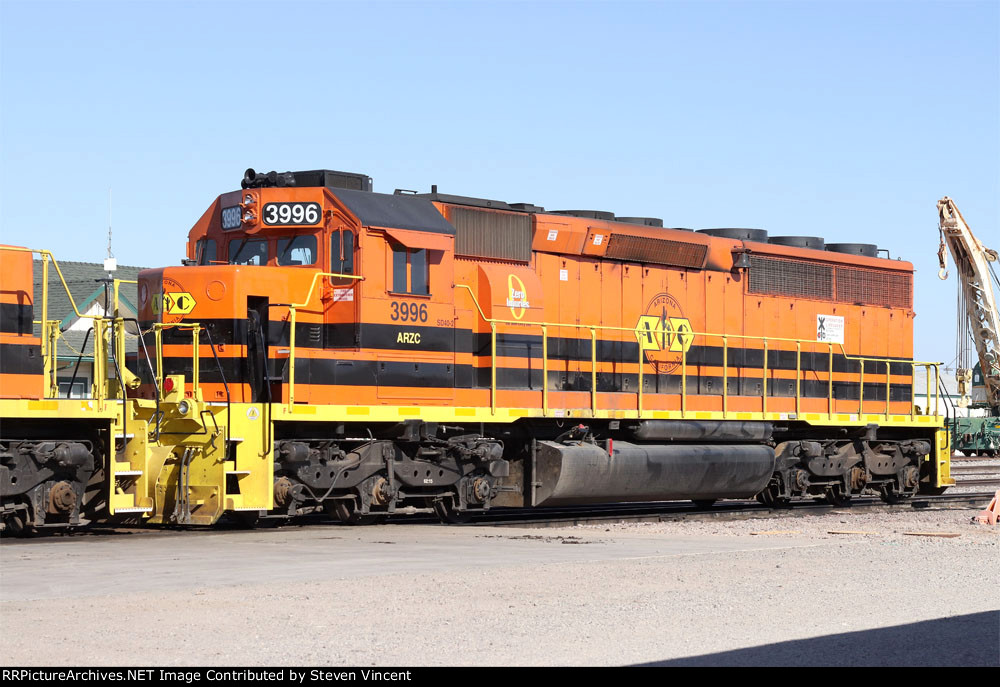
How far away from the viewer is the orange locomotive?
13.0 m

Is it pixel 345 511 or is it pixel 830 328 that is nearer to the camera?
pixel 345 511

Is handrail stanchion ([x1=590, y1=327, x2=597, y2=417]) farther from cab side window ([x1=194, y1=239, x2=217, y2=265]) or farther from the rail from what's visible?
cab side window ([x1=194, y1=239, x2=217, y2=265])

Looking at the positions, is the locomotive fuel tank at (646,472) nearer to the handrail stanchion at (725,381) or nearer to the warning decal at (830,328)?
the handrail stanchion at (725,381)

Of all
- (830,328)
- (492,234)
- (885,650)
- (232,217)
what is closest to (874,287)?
(830,328)

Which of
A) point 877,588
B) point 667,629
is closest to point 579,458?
point 877,588

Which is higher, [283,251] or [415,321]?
[283,251]

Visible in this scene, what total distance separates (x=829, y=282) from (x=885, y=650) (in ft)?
43.6

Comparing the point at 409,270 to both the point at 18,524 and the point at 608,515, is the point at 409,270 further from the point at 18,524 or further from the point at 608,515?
the point at 18,524

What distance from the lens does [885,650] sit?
650 centimetres

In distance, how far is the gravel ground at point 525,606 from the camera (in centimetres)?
634

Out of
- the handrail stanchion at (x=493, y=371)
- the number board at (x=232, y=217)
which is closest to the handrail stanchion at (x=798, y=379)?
the handrail stanchion at (x=493, y=371)

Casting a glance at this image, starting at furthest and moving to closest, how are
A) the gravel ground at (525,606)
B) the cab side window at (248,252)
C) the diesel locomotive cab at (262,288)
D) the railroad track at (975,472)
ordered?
the railroad track at (975,472) < the cab side window at (248,252) < the diesel locomotive cab at (262,288) < the gravel ground at (525,606)

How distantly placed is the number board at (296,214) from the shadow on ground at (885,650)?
7.98 m
